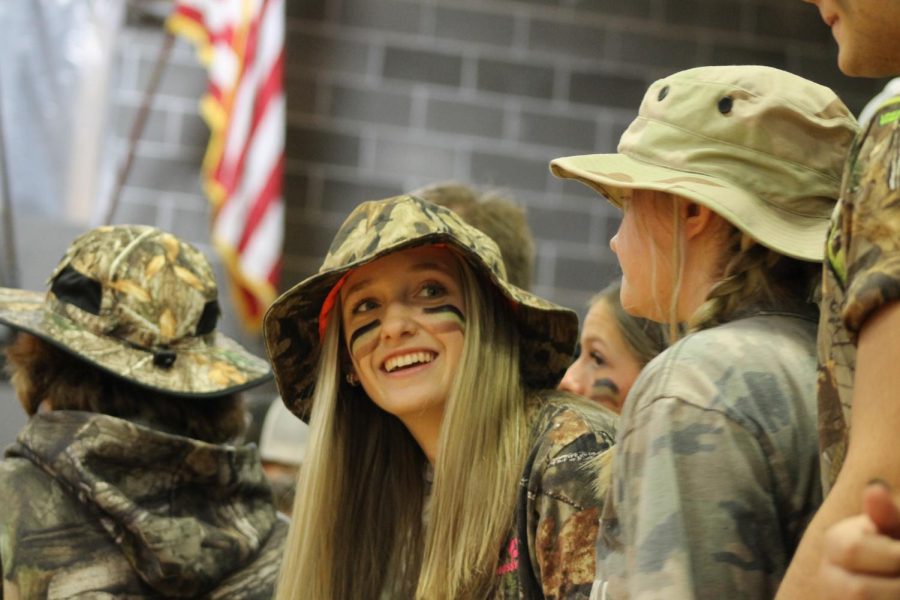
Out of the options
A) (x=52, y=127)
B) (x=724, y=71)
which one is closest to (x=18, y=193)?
(x=52, y=127)

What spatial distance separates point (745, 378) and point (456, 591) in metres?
0.84

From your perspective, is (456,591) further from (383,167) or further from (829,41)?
(829,41)

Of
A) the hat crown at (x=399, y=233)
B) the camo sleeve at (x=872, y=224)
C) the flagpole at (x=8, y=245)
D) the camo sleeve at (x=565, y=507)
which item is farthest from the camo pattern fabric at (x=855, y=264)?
the flagpole at (x=8, y=245)

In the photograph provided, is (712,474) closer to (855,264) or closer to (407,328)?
(855,264)

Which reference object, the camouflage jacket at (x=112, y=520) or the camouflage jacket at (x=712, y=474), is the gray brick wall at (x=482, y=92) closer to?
the camouflage jacket at (x=112, y=520)

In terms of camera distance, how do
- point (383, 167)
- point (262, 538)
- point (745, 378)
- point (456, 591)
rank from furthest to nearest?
point (383, 167)
point (262, 538)
point (456, 591)
point (745, 378)

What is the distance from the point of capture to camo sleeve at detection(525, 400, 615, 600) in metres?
2.00

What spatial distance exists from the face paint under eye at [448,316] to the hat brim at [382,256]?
0.08 meters

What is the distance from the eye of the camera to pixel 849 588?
3.65 feet

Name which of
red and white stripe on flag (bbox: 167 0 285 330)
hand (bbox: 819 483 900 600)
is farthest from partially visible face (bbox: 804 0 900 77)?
red and white stripe on flag (bbox: 167 0 285 330)

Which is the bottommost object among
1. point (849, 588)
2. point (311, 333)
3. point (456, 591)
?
point (456, 591)

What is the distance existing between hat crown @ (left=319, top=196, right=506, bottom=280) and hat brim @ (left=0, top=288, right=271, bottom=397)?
1.50 ft

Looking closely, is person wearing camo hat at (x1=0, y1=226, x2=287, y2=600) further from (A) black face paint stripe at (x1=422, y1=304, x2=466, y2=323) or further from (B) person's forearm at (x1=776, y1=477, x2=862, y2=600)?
(B) person's forearm at (x1=776, y1=477, x2=862, y2=600)

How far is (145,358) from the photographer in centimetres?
274
